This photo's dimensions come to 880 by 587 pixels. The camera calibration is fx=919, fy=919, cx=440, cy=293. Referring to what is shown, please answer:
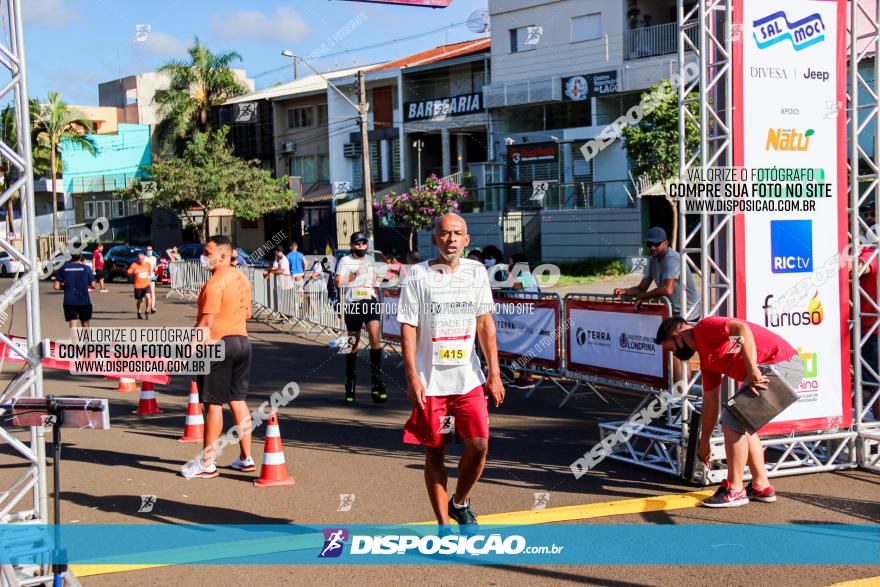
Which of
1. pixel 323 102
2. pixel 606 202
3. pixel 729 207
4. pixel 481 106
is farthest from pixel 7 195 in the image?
pixel 323 102

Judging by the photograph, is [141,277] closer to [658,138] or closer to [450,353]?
[658,138]

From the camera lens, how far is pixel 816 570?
5.50 metres

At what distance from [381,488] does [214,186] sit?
39363mm

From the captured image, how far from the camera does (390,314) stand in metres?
15.1

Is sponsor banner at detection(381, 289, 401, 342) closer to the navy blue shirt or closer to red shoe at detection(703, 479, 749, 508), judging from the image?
the navy blue shirt

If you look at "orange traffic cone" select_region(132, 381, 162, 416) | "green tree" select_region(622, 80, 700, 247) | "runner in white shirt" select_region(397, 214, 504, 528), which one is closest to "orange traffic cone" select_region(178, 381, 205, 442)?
"orange traffic cone" select_region(132, 381, 162, 416)

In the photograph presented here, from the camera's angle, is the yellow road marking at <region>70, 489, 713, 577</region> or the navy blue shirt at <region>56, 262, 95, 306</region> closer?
the yellow road marking at <region>70, 489, 713, 577</region>

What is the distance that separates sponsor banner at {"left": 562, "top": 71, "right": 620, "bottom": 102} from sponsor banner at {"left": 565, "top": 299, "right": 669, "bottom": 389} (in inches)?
1023

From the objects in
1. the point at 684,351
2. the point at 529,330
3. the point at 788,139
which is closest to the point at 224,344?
the point at 684,351

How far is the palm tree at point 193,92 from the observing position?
55.2 meters

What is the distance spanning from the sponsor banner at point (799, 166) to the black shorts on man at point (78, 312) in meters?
12.3

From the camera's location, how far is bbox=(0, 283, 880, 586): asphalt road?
5.50 metres

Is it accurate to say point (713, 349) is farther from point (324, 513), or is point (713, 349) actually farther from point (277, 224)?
point (277, 224)

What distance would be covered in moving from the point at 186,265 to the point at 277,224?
23039 millimetres
